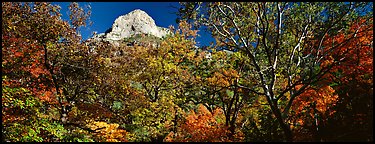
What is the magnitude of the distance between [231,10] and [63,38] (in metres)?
6.71

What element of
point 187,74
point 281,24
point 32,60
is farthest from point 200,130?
point 32,60

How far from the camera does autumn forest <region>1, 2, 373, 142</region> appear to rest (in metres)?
8.59

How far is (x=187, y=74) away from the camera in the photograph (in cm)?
1738

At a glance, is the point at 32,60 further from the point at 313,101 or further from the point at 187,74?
the point at 313,101

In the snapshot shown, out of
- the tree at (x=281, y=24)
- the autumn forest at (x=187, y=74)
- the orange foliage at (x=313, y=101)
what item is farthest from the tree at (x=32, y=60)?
the orange foliage at (x=313, y=101)

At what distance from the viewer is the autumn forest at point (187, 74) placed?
8.59 m

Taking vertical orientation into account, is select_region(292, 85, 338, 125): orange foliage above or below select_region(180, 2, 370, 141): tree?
below

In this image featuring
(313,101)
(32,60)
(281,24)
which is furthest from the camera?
(313,101)

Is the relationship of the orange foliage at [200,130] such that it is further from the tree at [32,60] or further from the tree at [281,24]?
the tree at [32,60]

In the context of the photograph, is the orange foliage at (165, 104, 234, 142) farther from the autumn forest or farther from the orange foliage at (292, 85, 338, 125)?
the orange foliage at (292, 85, 338, 125)

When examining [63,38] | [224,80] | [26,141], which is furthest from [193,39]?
[26,141]

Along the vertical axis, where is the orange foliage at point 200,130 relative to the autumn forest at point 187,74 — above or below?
below

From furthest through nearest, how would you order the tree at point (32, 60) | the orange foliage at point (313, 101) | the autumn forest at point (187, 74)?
the orange foliage at point (313, 101) → the autumn forest at point (187, 74) → the tree at point (32, 60)

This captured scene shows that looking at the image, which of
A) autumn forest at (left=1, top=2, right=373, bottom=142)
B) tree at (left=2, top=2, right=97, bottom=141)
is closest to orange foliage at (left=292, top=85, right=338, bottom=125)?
autumn forest at (left=1, top=2, right=373, bottom=142)
